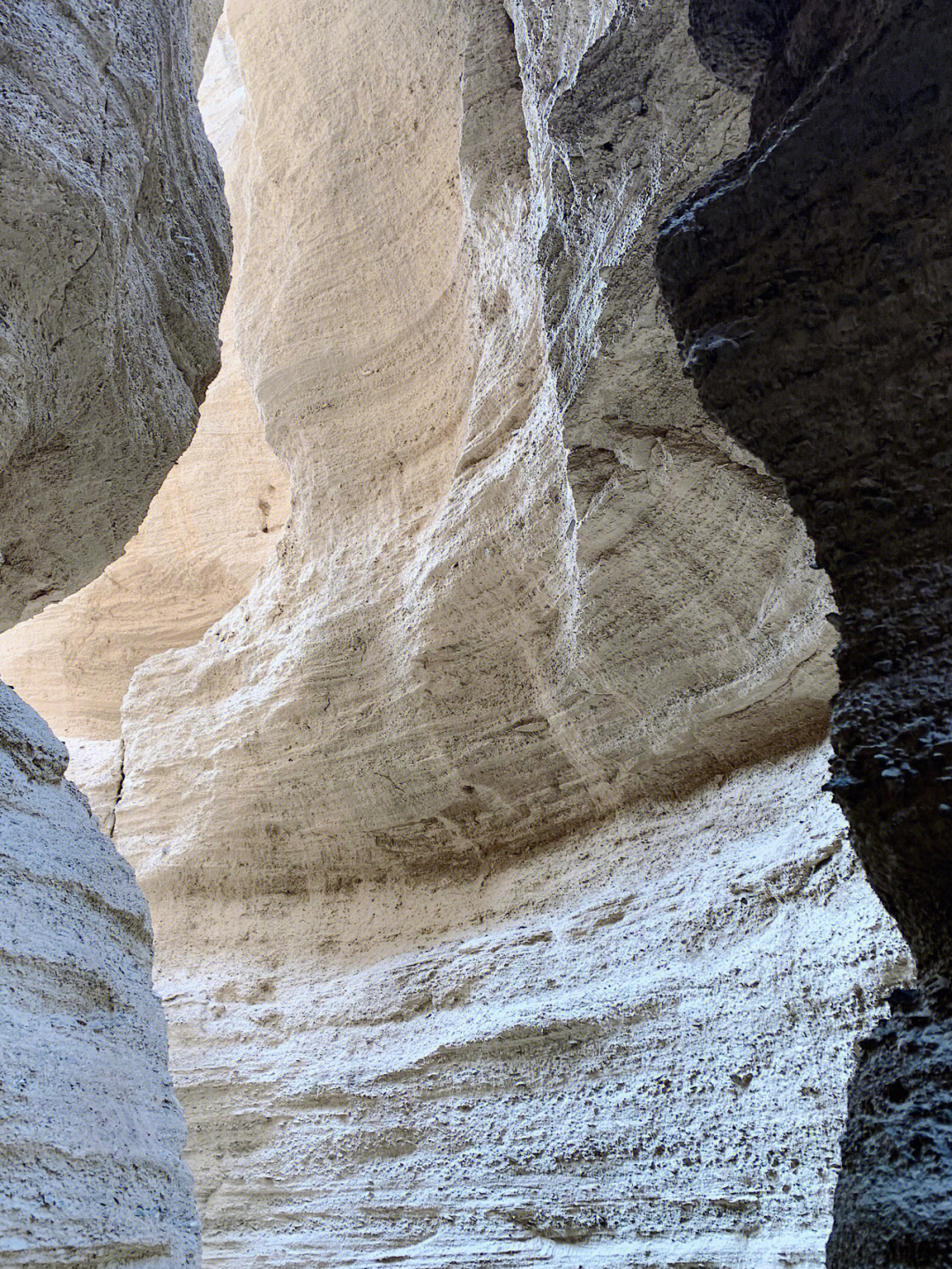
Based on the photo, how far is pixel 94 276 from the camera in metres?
2.70

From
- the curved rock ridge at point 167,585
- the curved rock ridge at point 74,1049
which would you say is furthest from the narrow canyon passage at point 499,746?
the curved rock ridge at point 167,585

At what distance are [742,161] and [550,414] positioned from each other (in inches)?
73.0

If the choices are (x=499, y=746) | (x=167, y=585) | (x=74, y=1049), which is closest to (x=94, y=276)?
(x=74, y=1049)

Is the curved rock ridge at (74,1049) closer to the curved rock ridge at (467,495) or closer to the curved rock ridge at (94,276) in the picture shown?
the curved rock ridge at (94,276)

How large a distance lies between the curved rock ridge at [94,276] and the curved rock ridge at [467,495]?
103cm

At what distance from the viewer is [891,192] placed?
75.3 inches

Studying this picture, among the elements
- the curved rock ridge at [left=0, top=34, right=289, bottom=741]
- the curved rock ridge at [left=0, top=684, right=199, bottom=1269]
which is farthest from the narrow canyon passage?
the curved rock ridge at [left=0, top=34, right=289, bottom=741]

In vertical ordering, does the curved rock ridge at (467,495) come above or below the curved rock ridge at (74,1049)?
above

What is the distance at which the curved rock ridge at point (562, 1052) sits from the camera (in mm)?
2912

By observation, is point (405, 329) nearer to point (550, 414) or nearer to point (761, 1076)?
point (550, 414)

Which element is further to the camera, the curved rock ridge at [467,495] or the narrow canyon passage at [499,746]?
the curved rock ridge at [467,495]

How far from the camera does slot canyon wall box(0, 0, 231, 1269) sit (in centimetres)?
214

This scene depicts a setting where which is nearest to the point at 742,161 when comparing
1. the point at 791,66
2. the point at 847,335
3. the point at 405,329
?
the point at 791,66

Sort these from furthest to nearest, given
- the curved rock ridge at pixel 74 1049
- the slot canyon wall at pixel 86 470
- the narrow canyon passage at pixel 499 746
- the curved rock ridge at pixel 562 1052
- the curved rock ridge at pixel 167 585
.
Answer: the curved rock ridge at pixel 167 585
the curved rock ridge at pixel 562 1052
the narrow canyon passage at pixel 499 746
the slot canyon wall at pixel 86 470
the curved rock ridge at pixel 74 1049
